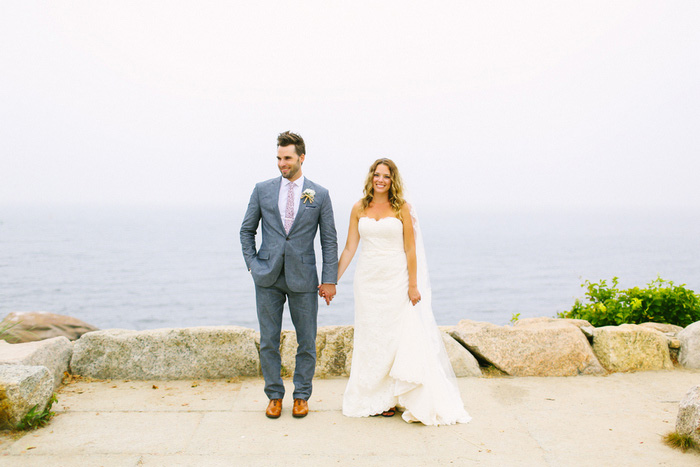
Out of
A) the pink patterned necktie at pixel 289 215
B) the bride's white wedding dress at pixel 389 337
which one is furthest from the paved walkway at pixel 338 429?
the pink patterned necktie at pixel 289 215

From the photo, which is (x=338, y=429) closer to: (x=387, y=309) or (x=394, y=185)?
(x=387, y=309)

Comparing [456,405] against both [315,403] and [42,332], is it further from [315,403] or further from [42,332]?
[42,332]

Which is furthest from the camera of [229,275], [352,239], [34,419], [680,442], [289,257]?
[229,275]

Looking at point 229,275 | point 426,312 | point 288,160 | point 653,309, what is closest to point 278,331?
point 426,312

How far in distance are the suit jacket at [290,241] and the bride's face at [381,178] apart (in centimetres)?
43

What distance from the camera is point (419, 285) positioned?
4.83 meters

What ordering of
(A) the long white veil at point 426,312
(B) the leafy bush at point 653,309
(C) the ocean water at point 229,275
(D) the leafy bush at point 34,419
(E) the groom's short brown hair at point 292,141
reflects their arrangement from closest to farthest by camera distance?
(D) the leafy bush at point 34,419 < (E) the groom's short brown hair at point 292,141 < (A) the long white veil at point 426,312 < (B) the leafy bush at point 653,309 < (C) the ocean water at point 229,275

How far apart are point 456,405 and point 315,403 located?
123cm

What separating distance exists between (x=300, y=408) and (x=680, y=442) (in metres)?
2.83

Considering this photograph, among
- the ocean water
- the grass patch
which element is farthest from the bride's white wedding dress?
the ocean water

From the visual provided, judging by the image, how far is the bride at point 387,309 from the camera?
4652 millimetres

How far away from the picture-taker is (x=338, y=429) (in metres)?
4.34

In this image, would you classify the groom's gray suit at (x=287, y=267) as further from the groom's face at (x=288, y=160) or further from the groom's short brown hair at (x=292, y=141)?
the groom's short brown hair at (x=292, y=141)

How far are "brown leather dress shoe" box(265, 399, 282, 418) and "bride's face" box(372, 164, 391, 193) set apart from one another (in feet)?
6.41
